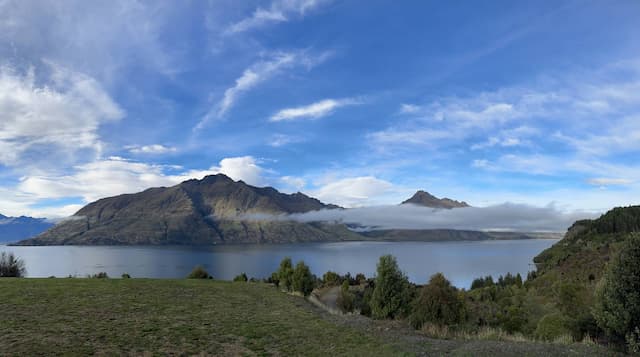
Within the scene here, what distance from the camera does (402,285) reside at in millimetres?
26000

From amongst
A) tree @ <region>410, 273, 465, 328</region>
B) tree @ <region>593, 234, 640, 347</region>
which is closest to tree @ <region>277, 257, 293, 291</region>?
tree @ <region>410, 273, 465, 328</region>

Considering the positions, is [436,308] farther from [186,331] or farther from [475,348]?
[186,331]

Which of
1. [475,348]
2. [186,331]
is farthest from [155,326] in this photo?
[475,348]

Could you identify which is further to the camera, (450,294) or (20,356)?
(450,294)

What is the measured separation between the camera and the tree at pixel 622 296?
12.6 m

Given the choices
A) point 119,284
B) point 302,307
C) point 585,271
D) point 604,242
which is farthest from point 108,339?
point 604,242

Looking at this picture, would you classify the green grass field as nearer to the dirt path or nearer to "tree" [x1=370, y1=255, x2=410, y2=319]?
the dirt path

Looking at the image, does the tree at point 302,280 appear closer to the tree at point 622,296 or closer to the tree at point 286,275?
the tree at point 286,275

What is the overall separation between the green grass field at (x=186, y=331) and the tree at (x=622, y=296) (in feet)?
3.67

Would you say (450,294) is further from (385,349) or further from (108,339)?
(108,339)

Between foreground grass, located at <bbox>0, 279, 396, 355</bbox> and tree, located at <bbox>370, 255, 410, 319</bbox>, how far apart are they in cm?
530

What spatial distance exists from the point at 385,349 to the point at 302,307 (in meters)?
11.2

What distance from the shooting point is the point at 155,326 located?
15250 millimetres

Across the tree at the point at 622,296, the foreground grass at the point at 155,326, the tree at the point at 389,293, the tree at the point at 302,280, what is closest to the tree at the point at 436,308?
the tree at the point at 389,293
